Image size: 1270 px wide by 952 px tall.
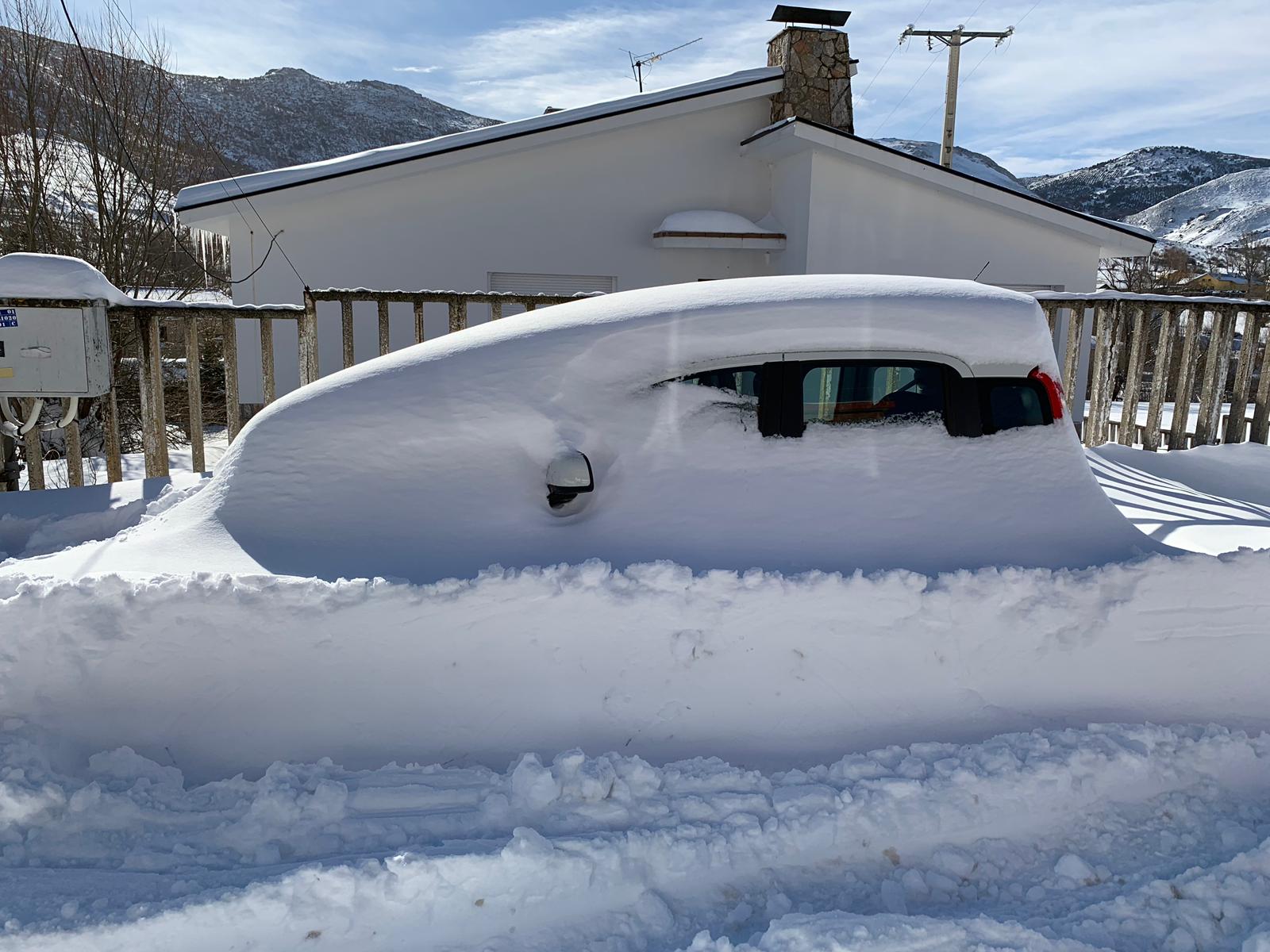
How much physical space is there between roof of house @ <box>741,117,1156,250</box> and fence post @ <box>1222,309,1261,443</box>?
4465mm

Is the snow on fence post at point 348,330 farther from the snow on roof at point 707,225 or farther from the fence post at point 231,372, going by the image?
the snow on roof at point 707,225

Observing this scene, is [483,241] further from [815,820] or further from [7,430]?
[815,820]

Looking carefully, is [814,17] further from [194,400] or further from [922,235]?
[194,400]

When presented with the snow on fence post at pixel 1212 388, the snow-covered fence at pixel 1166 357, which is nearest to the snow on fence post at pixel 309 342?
the snow-covered fence at pixel 1166 357

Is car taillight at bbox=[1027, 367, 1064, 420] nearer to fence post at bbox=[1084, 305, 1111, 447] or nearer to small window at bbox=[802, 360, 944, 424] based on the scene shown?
small window at bbox=[802, 360, 944, 424]

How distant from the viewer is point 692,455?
9.90ft

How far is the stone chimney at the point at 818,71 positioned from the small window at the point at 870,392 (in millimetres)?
9581

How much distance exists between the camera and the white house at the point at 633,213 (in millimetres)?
9750

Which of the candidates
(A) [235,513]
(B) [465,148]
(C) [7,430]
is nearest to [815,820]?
(A) [235,513]

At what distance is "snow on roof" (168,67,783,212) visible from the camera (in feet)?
30.2

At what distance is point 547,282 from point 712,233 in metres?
2.15

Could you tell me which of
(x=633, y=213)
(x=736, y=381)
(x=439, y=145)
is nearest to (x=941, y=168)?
(x=633, y=213)

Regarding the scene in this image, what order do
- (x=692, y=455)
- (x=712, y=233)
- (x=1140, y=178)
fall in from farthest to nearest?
(x=1140, y=178) < (x=712, y=233) < (x=692, y=455)

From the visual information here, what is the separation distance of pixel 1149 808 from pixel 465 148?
9.28 meters
